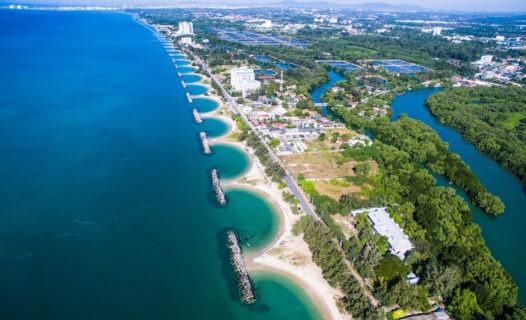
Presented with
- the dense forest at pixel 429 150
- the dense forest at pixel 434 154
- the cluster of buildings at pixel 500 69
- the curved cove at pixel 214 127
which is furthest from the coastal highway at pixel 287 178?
the cluster of buildings at pixel 500 69

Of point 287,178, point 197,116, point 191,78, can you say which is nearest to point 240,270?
point 287,178

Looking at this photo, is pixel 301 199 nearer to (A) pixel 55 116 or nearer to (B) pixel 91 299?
(B) pixel 91 299

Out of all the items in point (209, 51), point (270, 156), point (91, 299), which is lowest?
point (91, 299)

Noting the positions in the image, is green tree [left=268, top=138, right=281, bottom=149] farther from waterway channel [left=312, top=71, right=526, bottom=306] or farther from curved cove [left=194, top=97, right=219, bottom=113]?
waterway channel [left=312, top=71, right=526, bottom=306]

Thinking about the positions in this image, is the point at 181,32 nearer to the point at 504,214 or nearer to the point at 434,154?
the point at 434,154

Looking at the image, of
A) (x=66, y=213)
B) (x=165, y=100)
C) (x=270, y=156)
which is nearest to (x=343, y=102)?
(x=270, y=156)

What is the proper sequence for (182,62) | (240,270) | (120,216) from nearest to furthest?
(240,270), (120,216), (182,62)
